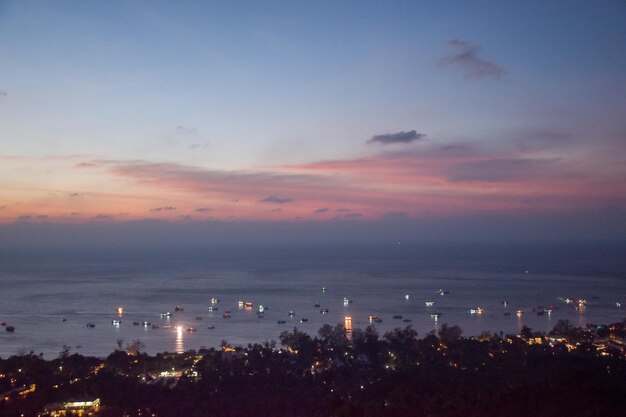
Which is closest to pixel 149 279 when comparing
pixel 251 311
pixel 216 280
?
pixel 216 280

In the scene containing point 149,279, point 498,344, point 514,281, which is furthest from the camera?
point 149,279

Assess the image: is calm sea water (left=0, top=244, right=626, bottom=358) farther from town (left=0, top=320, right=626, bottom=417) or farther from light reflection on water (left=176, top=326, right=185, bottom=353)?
town (left=0, top=320, right=626, bottom=417)

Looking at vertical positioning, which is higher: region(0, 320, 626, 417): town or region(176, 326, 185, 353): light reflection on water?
region(0, 320, 626, 417): town

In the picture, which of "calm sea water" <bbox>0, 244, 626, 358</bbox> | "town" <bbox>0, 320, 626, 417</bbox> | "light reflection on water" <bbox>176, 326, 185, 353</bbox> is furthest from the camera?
"calm sea water" <bbox>0, 244, 626, 358</bbox>

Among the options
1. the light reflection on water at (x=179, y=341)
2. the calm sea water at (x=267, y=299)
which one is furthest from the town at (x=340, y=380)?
the calm sea water at (x=267, y=299)

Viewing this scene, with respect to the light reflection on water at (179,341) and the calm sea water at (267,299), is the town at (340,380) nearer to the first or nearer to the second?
the light reflection on water at (179,341)

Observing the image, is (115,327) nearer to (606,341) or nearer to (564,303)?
(606,341)

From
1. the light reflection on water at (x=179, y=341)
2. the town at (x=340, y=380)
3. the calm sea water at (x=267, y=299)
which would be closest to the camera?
the town at (x=340, y=380)

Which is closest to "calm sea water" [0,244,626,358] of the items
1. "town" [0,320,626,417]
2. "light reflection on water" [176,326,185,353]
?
"light reflection on water" [176,326,185,353]

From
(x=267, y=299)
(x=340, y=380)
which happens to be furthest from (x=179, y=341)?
(x=267, y=299)
